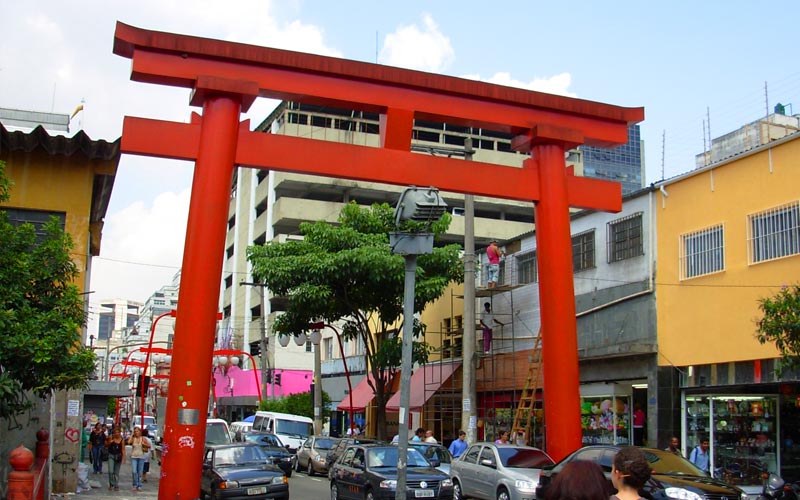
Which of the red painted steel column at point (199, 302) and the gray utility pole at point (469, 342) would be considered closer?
the red painted steel column at point (199, 302)

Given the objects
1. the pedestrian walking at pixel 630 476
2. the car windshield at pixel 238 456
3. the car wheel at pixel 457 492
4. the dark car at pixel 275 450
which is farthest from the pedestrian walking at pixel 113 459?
the pedestrian walking at pixel 630 476

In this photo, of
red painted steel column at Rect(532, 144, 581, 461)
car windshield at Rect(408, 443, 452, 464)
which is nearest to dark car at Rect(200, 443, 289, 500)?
car windshield at Rect(408, 443, 452, 464)

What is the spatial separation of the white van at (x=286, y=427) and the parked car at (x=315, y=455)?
9.79ft

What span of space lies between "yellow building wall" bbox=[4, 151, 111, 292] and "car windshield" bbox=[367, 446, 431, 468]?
7.68m

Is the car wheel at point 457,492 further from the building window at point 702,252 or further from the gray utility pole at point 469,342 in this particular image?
the building window at point 702,252

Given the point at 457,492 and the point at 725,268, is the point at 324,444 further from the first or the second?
the point at 725,268

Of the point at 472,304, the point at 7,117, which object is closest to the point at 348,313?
the point at 472,304

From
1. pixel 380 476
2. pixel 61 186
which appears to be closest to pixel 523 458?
pixel 380 476

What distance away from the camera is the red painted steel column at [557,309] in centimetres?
1800

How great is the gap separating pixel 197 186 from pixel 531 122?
711 centimetres

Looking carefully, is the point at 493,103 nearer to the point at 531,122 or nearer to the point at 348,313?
the point at 531,122

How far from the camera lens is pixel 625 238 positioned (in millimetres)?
26203

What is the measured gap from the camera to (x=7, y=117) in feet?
76.7

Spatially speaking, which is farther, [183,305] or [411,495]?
[411,495]
